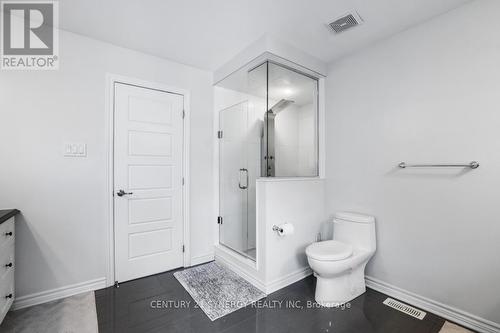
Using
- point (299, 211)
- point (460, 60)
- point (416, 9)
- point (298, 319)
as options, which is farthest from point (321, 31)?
point (298, 319)

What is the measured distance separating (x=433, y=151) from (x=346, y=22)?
4.24 ft

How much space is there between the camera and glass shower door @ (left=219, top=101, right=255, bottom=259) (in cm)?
267

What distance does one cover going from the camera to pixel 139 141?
2.42 m

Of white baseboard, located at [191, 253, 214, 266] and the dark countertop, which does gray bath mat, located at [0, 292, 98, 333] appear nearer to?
the dark countertop

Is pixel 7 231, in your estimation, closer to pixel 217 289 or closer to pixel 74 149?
pixel 74 149

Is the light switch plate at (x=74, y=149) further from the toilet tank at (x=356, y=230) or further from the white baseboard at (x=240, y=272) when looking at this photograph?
the toilet tank at (x=356, y=230)

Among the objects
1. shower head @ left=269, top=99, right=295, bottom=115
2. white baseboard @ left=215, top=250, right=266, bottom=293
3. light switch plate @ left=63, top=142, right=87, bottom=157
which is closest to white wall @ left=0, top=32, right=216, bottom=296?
light switch plate @ left=63, top=142, right=87, bottom=157

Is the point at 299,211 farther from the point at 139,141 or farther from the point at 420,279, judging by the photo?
the point at 139,141

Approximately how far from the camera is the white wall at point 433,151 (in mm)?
1641

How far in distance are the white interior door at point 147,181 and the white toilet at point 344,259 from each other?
1556 mm

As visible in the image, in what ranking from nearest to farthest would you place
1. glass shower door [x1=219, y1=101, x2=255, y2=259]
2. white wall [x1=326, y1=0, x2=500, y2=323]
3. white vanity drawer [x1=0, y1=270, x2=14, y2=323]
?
white vanity drawer [x1=0, y1=270, x2=14, y2=323], white wall [x1=326, y1=0, x2=500, y2=323], glass shower door [x1=219, y1=101, x2=255, y2=259]

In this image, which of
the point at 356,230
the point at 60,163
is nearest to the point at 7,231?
the point at 60,163

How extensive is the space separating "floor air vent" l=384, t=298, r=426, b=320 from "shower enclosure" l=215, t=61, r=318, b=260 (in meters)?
1.25

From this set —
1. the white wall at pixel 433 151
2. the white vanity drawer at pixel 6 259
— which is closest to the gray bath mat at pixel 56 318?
the white vanity drawer at pixel 6 259
